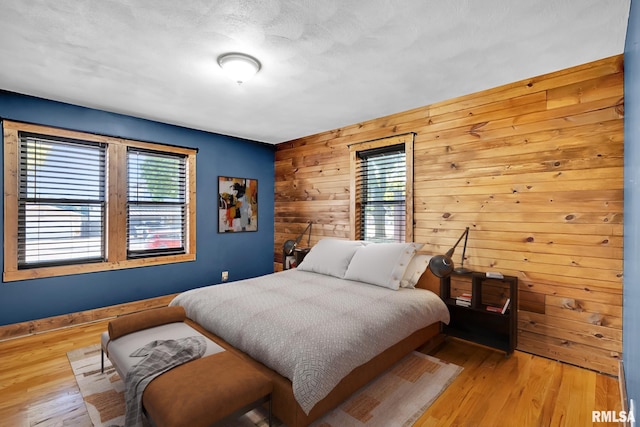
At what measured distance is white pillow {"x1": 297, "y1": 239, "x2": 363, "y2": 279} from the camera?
3449 mm

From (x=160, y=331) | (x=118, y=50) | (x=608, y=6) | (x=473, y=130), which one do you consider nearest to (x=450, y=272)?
(x=473, y=130)

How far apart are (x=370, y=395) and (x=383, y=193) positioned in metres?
2.45

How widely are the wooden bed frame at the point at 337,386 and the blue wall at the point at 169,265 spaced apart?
1.74 metres

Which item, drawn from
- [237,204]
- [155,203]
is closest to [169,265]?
[155,203]

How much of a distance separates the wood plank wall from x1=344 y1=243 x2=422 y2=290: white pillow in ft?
1.66

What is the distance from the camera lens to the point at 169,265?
165 inches

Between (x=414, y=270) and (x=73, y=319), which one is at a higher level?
(x=414, y=270)

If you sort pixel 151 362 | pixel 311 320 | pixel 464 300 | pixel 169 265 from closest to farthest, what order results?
pixel 151 362 → pixel 311 320 → pixel 464 300 → pixel 169 265

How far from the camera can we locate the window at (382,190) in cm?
367

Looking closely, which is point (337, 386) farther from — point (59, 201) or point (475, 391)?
point (59, 201)

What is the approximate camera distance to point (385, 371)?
2447mm

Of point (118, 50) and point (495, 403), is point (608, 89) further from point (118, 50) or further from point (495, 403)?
point (118, 50)

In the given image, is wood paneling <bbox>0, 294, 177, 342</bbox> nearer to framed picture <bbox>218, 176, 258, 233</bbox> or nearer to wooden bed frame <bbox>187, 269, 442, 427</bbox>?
framed picture <bbox>218, 176, 258, 233</bbox>

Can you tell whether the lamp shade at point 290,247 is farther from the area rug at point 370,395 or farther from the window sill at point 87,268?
the area rug at point 370,395
